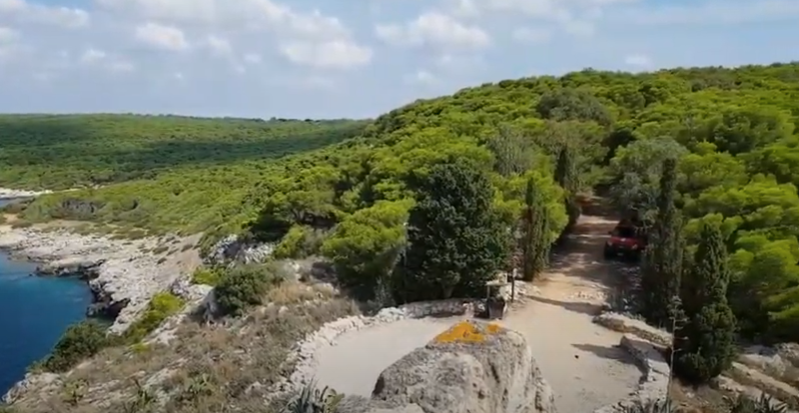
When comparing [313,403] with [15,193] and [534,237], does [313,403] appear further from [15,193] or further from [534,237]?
[15,193]

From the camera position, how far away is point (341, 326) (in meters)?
20.6

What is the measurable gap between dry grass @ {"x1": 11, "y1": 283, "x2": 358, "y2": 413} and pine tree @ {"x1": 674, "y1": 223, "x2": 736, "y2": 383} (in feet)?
28.8

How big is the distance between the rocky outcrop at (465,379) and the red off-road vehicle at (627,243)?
14392 millimetres

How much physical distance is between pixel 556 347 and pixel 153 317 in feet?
62.5

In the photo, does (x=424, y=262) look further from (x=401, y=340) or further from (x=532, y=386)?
(x=532, y=386)

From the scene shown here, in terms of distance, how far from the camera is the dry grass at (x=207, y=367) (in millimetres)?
17250

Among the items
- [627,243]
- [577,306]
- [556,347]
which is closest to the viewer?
[556,347]

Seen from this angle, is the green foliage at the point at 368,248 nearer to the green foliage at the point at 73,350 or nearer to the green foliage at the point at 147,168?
the green foliage at the point at 73,350

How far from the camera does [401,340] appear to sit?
19.7m

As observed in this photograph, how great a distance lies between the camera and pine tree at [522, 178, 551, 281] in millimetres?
25406

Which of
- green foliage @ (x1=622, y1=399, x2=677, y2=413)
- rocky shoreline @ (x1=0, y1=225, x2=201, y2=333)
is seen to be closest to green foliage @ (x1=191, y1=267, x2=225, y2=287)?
rocky shoreline @ (x1=0, y1=225, x2=201, y2=333)

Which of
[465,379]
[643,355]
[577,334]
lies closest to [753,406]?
[643,355]

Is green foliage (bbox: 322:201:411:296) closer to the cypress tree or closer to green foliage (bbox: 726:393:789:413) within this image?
the cypress tree

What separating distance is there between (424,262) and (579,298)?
513cm
